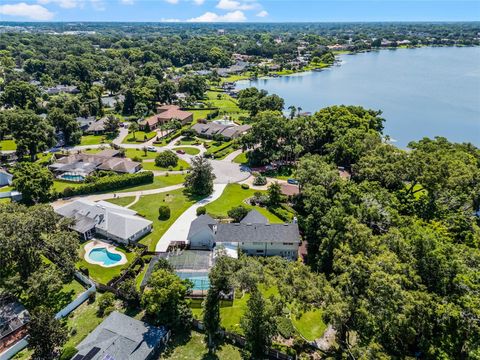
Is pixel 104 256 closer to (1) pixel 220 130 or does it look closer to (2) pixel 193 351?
(2) pixel 193 351

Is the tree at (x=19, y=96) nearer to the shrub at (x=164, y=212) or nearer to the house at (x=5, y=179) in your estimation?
the house at (x=5, y=179)

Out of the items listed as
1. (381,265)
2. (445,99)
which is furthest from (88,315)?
(445,99)

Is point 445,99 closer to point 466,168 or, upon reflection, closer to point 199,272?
point 466,168

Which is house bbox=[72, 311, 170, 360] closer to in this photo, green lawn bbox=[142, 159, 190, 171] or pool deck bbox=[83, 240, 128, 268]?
pool deck bbox=[83, 240, 128, 268]

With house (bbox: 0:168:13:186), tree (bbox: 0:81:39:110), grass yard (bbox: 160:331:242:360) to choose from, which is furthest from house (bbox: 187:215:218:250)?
tree (bbox: 0:81:39:110)

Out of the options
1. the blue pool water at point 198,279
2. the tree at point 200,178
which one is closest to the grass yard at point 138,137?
the tree at point 200,178
